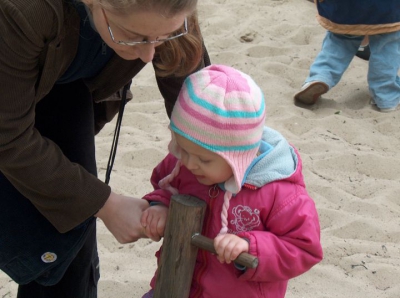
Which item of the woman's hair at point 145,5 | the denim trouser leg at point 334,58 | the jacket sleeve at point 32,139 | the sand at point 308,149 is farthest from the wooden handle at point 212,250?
the denim trouser leg at point 334,58

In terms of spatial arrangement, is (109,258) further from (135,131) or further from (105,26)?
(105,26)

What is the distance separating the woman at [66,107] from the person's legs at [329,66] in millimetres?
2397

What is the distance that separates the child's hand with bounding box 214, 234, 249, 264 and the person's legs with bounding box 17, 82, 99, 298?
490mm

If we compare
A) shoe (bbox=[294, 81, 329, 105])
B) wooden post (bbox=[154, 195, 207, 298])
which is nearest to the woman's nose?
wooden post (bbox=[154, 195, 207, 298])

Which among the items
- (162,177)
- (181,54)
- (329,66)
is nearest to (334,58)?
(329,66)

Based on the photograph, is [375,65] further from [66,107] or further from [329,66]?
[66,107]

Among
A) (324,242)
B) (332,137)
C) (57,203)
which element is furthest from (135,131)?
(57,203)

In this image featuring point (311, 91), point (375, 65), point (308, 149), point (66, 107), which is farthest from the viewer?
point (375, 65)

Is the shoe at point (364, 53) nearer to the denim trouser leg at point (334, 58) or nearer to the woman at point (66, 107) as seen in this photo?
→ the denim trouser leg at point (334, 58)

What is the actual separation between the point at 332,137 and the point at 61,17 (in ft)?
8.81

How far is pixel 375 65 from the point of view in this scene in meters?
4.60

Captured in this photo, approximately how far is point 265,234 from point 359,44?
3.11 meters

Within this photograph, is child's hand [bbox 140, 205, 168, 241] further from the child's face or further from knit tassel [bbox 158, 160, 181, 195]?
the child's face

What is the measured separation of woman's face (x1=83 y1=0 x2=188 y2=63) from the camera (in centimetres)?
160
